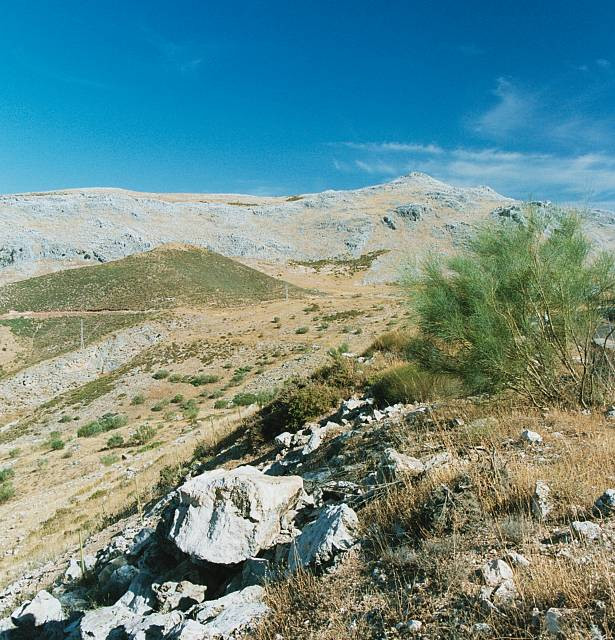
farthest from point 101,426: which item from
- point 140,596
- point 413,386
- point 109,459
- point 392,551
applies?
point 392,551

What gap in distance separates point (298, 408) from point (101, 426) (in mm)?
15167

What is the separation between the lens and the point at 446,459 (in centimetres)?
462

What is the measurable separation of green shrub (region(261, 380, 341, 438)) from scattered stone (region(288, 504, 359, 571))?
614 cm

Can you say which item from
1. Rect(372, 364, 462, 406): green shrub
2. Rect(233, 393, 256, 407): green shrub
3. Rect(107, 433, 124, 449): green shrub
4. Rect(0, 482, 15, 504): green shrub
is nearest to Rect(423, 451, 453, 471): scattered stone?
Rect(372, 364, 462, 406): green shrub

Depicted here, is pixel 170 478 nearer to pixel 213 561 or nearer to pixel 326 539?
pixel 213 561

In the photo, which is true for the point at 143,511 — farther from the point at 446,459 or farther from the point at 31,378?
the point at 31,378

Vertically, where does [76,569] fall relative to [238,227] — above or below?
below

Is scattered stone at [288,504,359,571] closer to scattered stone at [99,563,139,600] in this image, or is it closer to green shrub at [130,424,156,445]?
scattered stone at [99,563,139,600]

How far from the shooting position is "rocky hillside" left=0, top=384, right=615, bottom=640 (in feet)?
8.63

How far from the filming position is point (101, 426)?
2170 centimetres

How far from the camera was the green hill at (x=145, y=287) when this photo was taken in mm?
49094

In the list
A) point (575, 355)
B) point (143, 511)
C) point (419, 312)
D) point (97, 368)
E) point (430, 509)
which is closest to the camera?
point (430, 509)

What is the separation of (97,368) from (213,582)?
33675 mm

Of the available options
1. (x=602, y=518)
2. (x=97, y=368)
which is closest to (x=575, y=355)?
(x=602, y=518)
